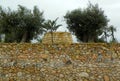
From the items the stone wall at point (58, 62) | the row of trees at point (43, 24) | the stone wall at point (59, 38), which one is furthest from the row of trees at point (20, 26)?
the stone wall at point (58, 62)

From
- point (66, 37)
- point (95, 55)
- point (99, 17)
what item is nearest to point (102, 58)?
point (95, 55)

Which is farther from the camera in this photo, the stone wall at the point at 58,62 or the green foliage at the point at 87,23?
the green foliage at the point at 87,23

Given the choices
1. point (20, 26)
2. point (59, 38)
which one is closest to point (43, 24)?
point (20, 26)

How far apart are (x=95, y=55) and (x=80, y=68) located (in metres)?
0.73

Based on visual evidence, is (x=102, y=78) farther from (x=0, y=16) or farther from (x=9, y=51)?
(x=0, y=16)

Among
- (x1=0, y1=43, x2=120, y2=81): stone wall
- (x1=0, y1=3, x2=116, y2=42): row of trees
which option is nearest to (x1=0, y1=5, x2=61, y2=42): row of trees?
(x1=0, y1=3, x2=116, y2=42): row of trees

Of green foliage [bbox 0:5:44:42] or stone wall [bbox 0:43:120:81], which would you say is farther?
green foliage [bbox 0:5:44:42]

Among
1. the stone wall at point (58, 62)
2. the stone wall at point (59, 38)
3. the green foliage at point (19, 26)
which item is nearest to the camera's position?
the stone wall at point (58, 62)

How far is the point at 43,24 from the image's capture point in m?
26.5

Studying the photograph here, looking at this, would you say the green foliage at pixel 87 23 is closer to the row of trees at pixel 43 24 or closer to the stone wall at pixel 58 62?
the row of trees at pixel 43 24

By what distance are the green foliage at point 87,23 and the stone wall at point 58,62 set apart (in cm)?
1429

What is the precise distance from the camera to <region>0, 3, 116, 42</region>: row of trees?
85.8 ft

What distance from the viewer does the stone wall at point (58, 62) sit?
1111 centimetres

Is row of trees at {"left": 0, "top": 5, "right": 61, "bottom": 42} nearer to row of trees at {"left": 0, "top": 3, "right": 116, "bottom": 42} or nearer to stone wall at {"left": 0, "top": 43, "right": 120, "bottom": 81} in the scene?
row of trees at {"left": 0, "top": 3, "right": 116, "bottom": 42}
